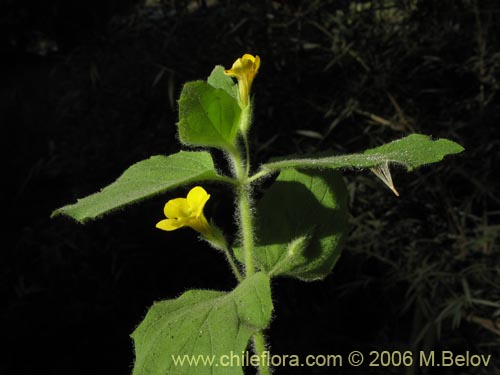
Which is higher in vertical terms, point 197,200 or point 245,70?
point 245,70

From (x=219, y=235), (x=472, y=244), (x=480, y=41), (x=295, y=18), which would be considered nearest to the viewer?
(x=219, y=235)

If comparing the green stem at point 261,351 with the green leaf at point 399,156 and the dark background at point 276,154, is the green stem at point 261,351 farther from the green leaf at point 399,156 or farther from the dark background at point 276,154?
the dark background at point 276,154

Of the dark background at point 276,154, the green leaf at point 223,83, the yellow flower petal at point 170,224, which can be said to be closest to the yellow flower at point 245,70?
the green leaf at point 223,83

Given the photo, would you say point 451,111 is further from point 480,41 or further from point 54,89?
point 54,89

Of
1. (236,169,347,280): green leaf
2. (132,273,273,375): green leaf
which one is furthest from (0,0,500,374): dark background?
(132,273,273,375): green leaf

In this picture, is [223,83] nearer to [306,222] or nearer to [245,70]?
[245,70]

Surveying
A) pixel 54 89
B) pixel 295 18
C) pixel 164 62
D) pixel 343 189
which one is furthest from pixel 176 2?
pixel 343 189

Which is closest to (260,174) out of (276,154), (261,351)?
(261,351)
